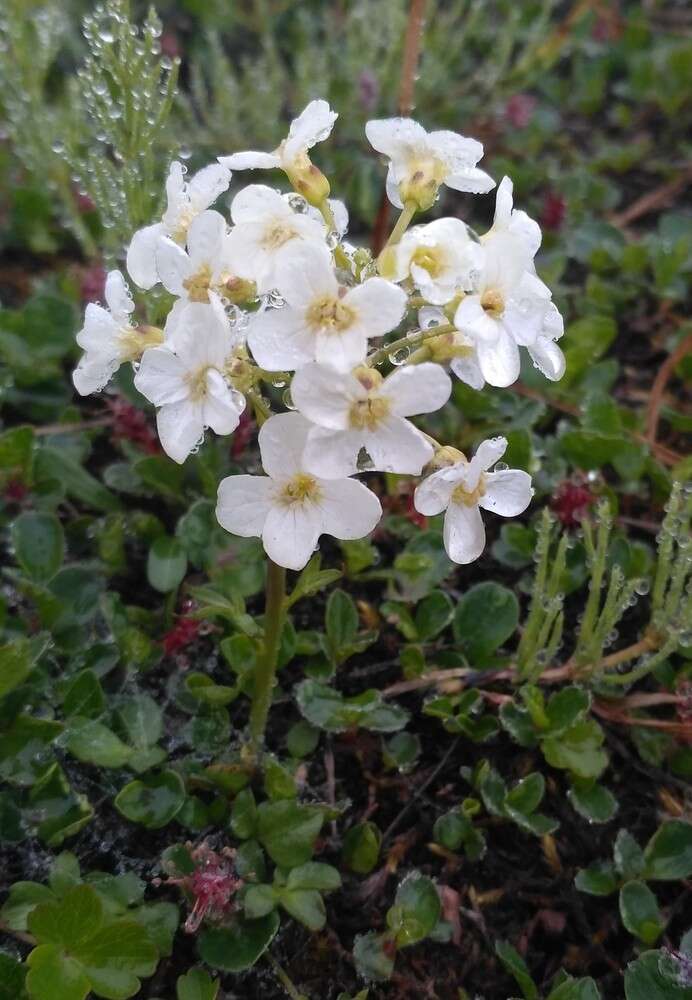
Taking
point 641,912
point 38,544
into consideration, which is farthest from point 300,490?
point 641,912

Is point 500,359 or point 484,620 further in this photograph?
point 484,620

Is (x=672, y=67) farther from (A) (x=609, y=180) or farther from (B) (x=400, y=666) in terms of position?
(B) (x=400, y=666)

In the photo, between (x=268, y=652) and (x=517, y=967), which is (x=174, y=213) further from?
(x=517, y=967)

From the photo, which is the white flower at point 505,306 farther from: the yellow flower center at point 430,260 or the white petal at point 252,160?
the white petal at point 252,160

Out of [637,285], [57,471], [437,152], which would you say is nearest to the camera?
[437,152]

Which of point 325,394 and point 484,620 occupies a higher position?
point 325,394

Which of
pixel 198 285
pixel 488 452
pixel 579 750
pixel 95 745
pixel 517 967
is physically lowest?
pixel 517 967

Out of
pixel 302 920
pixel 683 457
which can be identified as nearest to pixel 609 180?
pixel 683 457
